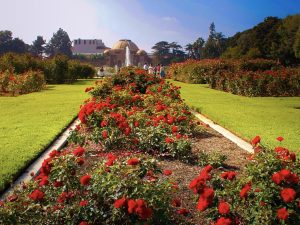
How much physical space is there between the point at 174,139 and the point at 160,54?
8937 centimetres

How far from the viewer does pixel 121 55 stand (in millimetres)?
77500

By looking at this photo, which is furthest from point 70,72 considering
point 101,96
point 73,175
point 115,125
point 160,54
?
point 160,54

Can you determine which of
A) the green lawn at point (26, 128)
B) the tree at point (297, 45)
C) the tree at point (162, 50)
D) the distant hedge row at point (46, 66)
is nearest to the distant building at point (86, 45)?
the tree at point (162, 50)

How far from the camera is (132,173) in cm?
329

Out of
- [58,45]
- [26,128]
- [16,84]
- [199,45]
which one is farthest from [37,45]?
[26,128]

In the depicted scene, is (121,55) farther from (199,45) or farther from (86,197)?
(86,197)

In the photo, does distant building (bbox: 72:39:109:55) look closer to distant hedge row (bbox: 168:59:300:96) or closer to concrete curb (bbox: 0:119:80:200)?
distant hedge row (bbox: 168:59:300:96)

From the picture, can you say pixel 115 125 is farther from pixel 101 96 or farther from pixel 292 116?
pixel 292 116

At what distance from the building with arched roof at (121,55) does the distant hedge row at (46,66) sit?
43994 millimetres

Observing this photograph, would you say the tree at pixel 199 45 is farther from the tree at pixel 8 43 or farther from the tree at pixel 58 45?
the tree at pixel 8 43

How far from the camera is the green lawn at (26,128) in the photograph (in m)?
5.72

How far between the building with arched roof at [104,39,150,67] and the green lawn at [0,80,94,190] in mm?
63972

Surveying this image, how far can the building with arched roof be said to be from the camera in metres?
76.9

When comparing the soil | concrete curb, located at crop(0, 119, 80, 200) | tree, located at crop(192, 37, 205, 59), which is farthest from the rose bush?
tree, located at crop(192, 37, 205, 59)
